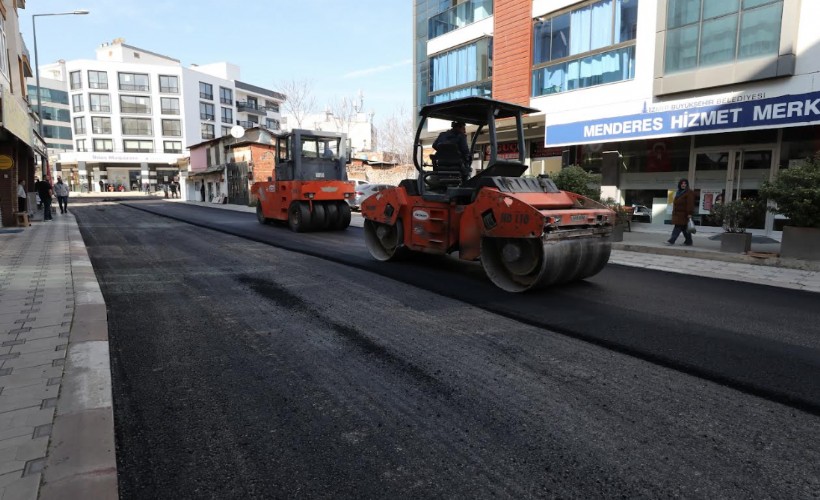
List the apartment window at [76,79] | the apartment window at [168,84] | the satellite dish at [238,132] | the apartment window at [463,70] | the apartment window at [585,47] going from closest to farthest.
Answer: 1. the apartment window at [585,47]
2. the apartment window at [463,70]
3. the satellite dish at [238,132]
4. the apartment window at [76,79]
5. the apartment window at [168,84]

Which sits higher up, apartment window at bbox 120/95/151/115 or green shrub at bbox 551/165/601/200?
apartment window at bbox 120/95/151/115

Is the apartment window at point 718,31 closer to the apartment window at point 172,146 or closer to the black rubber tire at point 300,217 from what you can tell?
the black rubber tire at point 300,217

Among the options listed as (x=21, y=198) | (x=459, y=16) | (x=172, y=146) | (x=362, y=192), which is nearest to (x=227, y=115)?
(x=172, y=146)

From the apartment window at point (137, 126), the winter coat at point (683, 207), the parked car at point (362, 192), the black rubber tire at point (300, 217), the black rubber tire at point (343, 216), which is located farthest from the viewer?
the apartment window at point (137, 126)

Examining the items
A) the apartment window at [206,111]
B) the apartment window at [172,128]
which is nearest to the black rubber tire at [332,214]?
the apartment window at [172,128]

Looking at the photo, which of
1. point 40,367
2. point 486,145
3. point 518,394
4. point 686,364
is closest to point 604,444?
point 518,394

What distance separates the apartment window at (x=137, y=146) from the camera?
220 ft

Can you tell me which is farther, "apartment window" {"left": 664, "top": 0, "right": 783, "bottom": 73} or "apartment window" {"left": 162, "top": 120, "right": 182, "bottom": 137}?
"apartment window" {"left": 162, "top": 120, "right": 182, "bottom": 137}

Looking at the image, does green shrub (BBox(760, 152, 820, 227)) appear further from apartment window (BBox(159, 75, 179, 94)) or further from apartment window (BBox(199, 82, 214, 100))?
apartment window (BBox(199, 82, 214, 100))

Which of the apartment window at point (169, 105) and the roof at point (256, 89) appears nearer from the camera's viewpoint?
the apartment window at point (169, 105)

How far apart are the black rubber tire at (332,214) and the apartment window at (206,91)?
6612cm

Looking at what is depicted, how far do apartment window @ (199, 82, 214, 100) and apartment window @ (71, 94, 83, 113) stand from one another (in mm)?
14983

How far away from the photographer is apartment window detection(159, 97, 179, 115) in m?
68.2

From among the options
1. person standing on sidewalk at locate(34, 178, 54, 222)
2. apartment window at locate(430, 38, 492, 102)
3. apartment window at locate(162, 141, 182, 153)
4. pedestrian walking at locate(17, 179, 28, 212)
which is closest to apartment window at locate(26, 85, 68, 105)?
apartment window at locate(162, 141, 182, 153)
